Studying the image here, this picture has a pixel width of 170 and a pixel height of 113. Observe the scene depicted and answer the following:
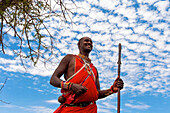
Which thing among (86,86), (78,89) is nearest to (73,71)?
(86,86)

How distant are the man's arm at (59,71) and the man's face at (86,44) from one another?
1.39 feet

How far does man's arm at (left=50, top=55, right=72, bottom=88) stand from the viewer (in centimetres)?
358

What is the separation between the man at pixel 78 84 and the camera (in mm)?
3406

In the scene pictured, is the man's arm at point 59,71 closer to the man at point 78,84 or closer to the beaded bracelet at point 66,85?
the man at point 78,84

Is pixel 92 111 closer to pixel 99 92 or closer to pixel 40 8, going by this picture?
pixel 99 92

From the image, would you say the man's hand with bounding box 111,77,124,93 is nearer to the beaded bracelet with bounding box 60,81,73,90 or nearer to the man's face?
the man's face

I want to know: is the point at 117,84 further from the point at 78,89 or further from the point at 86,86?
the point at 78,89

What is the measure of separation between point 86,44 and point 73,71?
78 centimetres

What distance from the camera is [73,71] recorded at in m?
3.73

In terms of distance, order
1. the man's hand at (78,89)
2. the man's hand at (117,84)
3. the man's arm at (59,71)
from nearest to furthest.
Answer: the man's hand at (78,89) → the man's arm at (59,71) → the man's hand at (117,84)

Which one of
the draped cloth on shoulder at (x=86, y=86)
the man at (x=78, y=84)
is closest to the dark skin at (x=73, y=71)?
the man at (x=78, y=84)

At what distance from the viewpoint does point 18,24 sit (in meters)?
5.56

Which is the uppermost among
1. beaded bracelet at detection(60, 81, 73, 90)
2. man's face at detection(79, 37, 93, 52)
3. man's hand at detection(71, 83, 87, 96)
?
man's face at detection(79, 37, 93, 52)

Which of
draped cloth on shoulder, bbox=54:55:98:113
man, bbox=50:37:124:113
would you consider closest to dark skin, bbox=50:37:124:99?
man, bbox=50:37:124:113
